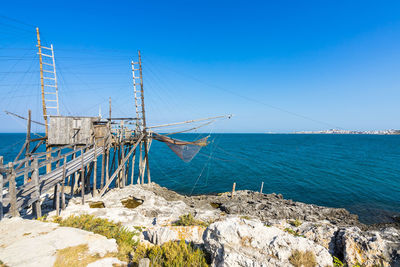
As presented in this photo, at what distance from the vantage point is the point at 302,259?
17.5 ft

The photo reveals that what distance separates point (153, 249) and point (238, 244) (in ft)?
9.71

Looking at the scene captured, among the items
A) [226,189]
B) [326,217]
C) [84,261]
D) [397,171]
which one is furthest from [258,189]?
[397,171]

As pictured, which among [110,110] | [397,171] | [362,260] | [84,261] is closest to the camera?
[84,261]

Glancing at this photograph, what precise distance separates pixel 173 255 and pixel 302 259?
387 cm

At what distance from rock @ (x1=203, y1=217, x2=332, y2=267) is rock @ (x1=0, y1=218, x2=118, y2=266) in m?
3.43

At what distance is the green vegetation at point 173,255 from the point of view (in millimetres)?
5633

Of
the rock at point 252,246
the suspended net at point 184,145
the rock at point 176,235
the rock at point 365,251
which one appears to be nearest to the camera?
the rock at point 252,246

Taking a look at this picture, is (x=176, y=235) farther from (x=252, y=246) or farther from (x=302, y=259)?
(x=302, y=259)

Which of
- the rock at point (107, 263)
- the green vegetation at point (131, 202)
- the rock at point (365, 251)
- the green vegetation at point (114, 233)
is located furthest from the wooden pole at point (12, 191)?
the rock at point (365, 251)

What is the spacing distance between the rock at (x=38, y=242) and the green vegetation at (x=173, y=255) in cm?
100

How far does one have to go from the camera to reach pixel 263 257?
539 cm

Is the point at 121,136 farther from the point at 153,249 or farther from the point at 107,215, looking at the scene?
the point at 153,249

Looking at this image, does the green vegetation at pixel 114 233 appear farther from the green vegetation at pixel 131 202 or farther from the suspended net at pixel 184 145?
the suspended net at pixel 184 145

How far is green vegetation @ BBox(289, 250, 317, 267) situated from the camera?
5.29m
